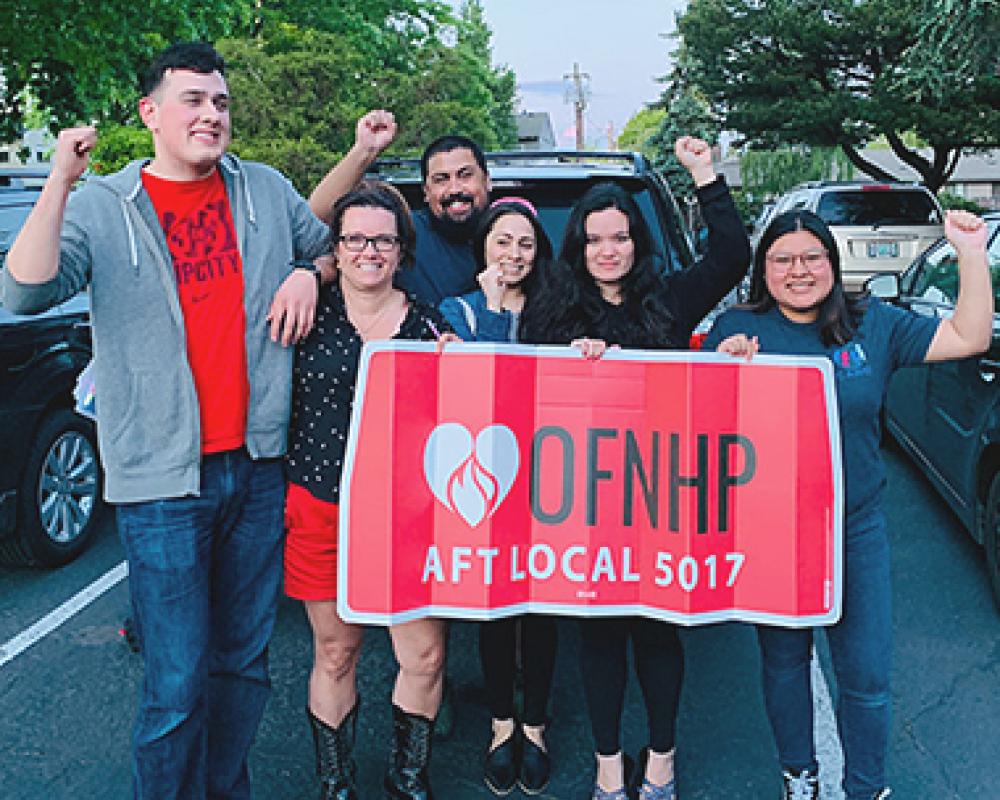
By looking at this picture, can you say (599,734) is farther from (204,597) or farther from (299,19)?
(299,19)

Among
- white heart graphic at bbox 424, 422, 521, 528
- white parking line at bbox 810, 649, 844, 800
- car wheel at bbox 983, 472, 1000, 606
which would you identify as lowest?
white parking line at bbox 810, 649, 844, 800

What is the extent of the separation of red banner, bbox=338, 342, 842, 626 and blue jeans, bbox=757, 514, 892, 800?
13cm

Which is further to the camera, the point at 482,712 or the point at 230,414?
the point at 482,712

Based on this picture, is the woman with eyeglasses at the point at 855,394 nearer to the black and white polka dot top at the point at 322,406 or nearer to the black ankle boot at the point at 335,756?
the black and white polka dot top at the point at 322,406

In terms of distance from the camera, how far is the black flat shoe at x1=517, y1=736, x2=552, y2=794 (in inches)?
130

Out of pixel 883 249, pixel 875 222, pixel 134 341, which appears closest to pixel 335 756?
pixel 134 341

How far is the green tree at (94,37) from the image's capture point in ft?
36.0

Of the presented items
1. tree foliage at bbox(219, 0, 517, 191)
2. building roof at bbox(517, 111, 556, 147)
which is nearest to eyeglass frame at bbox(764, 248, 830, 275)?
tree foliage at bbox(219, 0, 517, 191)

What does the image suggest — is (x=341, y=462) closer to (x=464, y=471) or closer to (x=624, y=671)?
(x=464, y=471)

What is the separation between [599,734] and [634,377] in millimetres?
1103

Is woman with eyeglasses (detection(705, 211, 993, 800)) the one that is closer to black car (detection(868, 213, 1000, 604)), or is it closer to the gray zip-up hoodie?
the gray zip-up hoodie

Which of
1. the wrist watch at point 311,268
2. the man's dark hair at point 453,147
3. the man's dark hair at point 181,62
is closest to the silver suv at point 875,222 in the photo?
the man's dark hair at point 453,147

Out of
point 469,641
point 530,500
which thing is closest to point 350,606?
point 530,500

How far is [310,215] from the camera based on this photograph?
9.76ft
